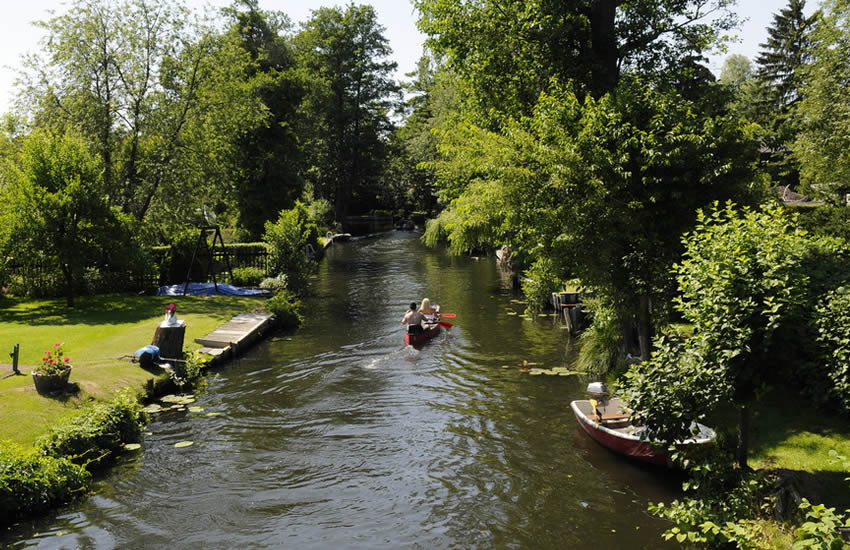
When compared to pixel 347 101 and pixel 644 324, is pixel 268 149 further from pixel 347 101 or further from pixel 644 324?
pixel 644 324

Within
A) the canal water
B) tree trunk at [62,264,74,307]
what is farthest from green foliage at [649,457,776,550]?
tree trunk at [62,264,74,307]

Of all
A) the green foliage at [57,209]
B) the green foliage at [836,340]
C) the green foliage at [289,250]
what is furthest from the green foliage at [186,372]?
the green foliage at [836,340]

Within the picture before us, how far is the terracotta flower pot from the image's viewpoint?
12.4m

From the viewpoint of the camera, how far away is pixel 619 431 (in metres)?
11.6

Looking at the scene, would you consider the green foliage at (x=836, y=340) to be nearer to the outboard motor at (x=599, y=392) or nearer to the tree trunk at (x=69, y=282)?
the outboard motor at (x=599, y=392)

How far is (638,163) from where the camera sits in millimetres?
13516

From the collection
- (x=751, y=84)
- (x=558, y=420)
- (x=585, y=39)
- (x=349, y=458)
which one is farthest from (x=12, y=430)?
(x=751, y=84)

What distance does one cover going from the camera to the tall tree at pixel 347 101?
222ft

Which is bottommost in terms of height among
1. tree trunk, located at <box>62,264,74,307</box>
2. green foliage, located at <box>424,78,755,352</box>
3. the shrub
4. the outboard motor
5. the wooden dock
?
the outboard motor

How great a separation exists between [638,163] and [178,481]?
11.9 m

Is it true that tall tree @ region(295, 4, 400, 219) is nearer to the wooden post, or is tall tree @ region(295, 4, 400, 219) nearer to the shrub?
the shrub

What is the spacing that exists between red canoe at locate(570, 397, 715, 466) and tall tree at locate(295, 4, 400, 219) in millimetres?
56059

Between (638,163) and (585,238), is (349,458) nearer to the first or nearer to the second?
(585,238)

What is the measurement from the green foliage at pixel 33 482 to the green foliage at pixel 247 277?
19550 millimetres
